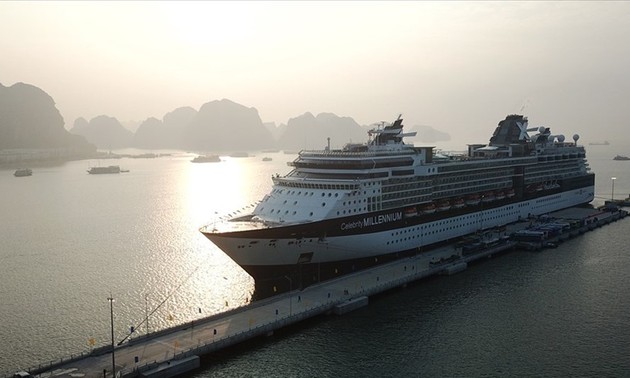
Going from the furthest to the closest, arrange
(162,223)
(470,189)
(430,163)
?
(162,223), (470,189), (430,163)

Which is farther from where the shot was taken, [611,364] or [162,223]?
[162,223]

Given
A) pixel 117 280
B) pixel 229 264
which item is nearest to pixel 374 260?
pixel 229 264

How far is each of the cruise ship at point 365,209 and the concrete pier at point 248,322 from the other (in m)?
1.94

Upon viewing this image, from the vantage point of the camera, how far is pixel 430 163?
52000 mm

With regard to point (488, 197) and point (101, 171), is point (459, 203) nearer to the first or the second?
point (488, 197)

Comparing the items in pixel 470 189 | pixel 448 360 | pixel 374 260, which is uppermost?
pixel 470 189

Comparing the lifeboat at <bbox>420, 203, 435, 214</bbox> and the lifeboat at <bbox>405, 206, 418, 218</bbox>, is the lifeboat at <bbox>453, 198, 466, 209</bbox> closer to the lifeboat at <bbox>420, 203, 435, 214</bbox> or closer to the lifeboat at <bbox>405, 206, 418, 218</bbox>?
the lifeboat at <bbox>420, 203, 435, 214</bbox>

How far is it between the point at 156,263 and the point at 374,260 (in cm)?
2286

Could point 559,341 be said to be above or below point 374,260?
below

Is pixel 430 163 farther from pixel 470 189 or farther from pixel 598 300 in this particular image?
pixel 598 300

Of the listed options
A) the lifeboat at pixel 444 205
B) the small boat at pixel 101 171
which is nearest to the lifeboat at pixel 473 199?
the lifeboat at pixel 444 205

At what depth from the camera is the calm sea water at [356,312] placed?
3091cm

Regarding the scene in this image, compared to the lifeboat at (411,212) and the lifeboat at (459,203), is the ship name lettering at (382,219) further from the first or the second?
the lifeboat at (459,203)

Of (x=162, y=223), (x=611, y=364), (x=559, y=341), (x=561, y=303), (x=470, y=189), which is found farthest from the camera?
(x=162, y=223)
